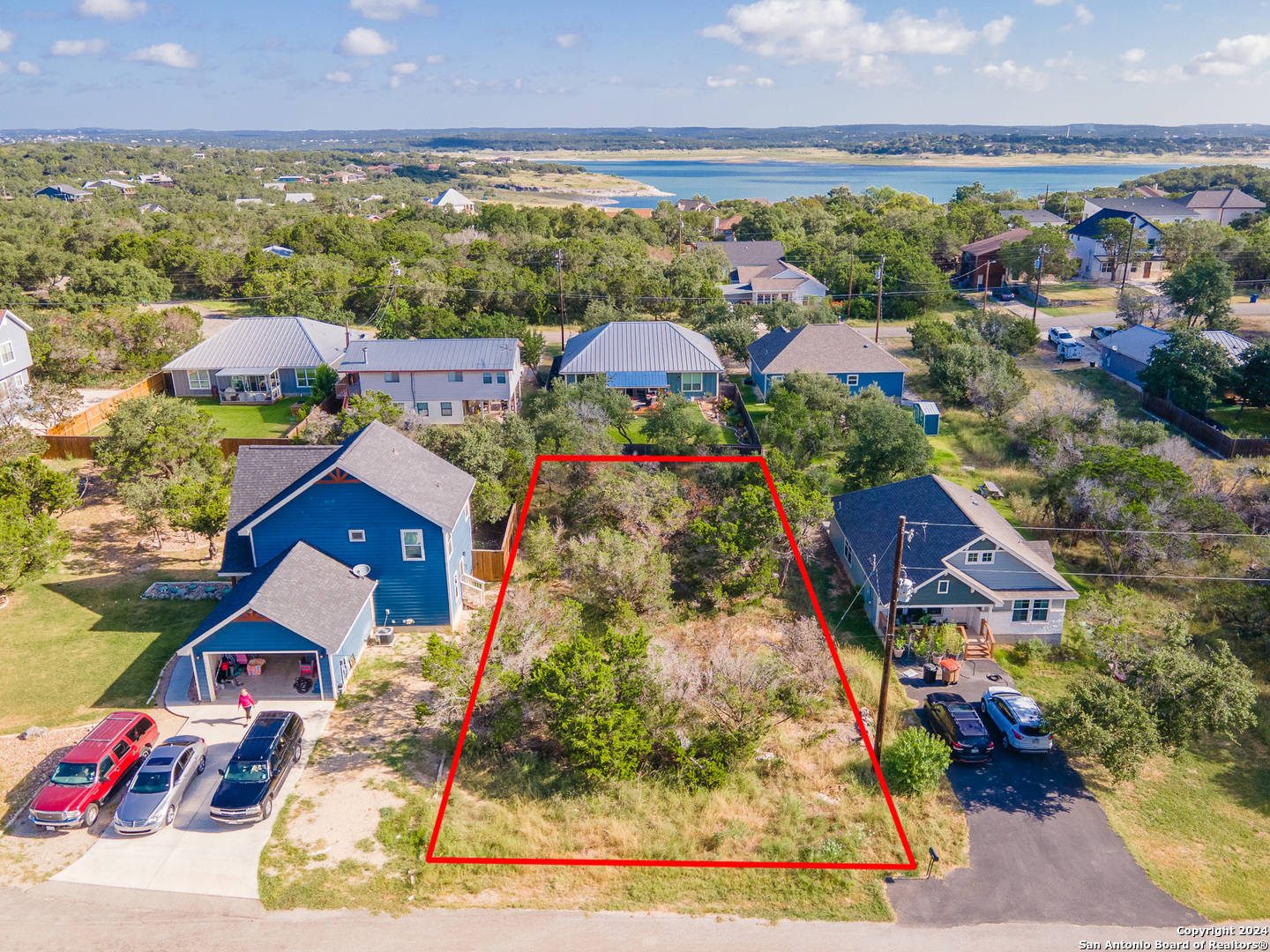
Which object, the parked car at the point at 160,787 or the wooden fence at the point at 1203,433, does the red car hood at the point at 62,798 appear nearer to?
the parked car at the point at 160,787

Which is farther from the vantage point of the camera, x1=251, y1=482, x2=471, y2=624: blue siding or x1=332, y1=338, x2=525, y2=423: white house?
x1=332, y1=338, x2=525, y2=423: white house

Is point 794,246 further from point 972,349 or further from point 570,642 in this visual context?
point 570,642

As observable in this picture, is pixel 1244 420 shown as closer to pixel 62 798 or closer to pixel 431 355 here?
pixel 431 355

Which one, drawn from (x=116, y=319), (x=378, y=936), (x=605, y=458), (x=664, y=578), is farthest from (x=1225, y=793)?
(x=116, y=319)

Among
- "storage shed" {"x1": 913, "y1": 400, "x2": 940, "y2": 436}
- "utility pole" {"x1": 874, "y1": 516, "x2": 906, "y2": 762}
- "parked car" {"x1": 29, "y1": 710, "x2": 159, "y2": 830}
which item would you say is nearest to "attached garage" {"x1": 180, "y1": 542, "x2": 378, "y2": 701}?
"parked car" {"x1": 29, "y1": 710, "x2": 159, "y2": 830}

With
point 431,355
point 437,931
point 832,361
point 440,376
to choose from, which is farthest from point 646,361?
point 437,931

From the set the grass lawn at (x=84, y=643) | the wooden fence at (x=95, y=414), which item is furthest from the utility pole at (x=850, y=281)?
the grass lawn at (x=84, y=643)

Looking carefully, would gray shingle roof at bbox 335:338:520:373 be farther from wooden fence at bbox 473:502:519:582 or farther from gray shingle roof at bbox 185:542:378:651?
gray shingle roof at bbox 185:542:378:651
